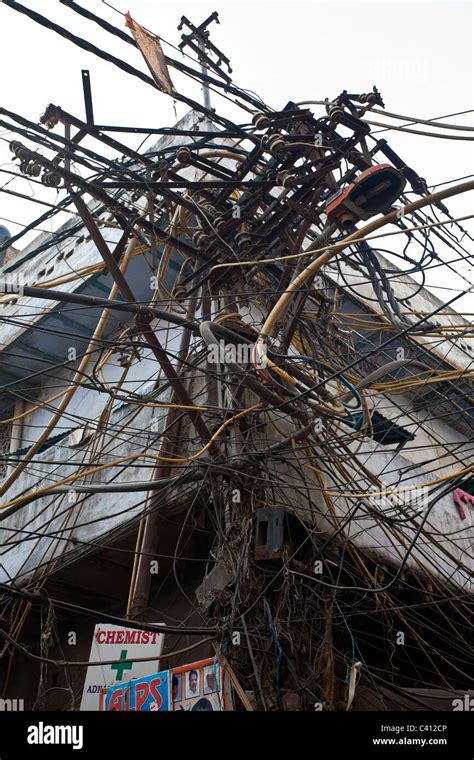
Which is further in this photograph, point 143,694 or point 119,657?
point 119,657

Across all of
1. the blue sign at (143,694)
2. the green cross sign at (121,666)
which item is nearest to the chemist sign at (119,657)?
the green cross sign at (121,666)

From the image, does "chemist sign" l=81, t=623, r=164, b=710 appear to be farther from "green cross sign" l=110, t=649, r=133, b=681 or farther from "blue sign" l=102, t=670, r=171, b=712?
"blue sign" l=102, t=670, r=171, b=712

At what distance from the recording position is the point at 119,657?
15.1ft

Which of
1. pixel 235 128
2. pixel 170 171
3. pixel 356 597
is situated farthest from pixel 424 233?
pixel 356 597

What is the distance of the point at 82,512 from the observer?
6.27m

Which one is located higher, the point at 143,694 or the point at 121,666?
the point at 121,666

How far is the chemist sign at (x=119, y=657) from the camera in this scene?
4.59 meters

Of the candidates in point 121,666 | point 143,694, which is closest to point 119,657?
point 121,666

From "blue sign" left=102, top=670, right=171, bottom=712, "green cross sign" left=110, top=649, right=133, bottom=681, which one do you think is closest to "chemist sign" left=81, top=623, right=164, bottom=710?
"green cross sign" left=110, top=649, right=133, bottom=681

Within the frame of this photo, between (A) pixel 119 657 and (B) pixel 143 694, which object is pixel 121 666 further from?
(B) pixel 143 694

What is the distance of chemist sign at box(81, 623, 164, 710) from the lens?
15.1ft
